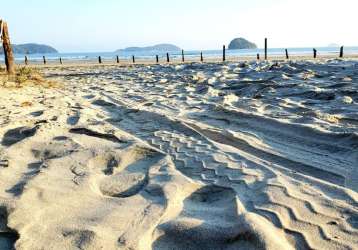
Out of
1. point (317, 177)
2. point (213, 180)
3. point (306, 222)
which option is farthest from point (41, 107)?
point (306, 222)

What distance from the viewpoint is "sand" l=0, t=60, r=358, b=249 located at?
210cm

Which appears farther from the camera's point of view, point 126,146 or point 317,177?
point 126,146

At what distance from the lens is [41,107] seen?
622 centimetres

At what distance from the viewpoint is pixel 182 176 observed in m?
3.06

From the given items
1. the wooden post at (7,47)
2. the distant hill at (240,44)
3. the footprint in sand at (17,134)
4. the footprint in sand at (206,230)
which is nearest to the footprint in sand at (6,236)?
the footprint in sand at (206,230)

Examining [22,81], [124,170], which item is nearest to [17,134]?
[124,170]

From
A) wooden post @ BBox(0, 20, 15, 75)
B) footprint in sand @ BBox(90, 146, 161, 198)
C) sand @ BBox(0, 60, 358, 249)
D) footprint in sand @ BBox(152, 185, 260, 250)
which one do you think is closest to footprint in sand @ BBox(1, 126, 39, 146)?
sand @ BBox(0, 60, 358, 249)

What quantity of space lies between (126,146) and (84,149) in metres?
0.42

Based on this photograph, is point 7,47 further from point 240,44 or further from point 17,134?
point 240,44

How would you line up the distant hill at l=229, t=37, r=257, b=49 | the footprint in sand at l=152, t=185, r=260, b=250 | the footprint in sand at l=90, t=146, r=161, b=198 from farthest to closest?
the distant hill at l=229, t=37, r=257, b=49, the footprint in sand at l=90, t=146, r=161, b=198, the footprint in sand at l=152, t=185, r=260, b=250

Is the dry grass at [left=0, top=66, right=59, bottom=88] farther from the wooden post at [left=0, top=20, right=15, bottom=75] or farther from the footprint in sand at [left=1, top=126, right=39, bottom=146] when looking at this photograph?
the footprint in sand at [left=1, top=126, right=39, bottom=146]

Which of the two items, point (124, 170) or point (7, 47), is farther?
point (7, 47)

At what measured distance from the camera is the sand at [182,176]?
210 centimetres

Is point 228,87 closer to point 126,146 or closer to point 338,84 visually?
point 338,84
